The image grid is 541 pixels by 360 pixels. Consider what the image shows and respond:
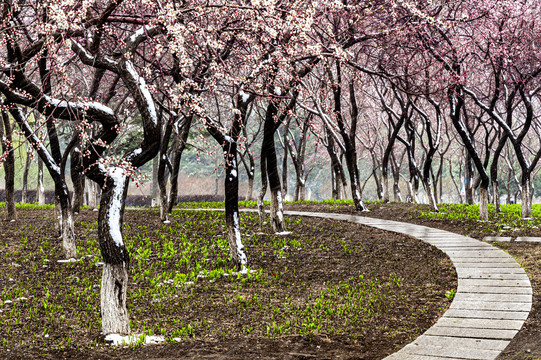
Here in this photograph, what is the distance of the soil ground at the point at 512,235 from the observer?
510 centimetres

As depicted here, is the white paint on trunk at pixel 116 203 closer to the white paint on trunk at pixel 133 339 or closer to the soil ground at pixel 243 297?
the white paint on trunk at pixel 133 339

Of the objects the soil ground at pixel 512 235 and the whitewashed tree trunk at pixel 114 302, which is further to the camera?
the whitewashed tree trunk at pixel 114 302

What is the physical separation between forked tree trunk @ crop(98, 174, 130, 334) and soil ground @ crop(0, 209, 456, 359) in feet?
0.95

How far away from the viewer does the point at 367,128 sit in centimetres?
3125

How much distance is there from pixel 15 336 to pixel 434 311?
5.35 metres

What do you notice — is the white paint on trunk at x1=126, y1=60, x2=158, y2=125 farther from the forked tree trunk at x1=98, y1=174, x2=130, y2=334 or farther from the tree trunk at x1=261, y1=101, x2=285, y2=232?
the tree trunk at x1=261, y1=101, x2=285, y2=232

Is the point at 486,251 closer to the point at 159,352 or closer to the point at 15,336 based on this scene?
the point at 159,352

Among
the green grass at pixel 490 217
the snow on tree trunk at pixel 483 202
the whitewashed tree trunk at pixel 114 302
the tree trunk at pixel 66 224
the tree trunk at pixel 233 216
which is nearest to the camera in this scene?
the whitewashed tree trunk at pixel 114 302

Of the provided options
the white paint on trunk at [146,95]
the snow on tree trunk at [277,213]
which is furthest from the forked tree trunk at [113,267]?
the snow on tree trunk at [277,213]

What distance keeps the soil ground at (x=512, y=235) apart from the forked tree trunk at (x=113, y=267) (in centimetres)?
420

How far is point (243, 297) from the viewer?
25.2 feet

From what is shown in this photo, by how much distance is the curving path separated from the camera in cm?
507

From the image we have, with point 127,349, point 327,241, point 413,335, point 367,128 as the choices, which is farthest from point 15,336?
point 367,128

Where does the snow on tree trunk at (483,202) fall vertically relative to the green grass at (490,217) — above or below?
above
